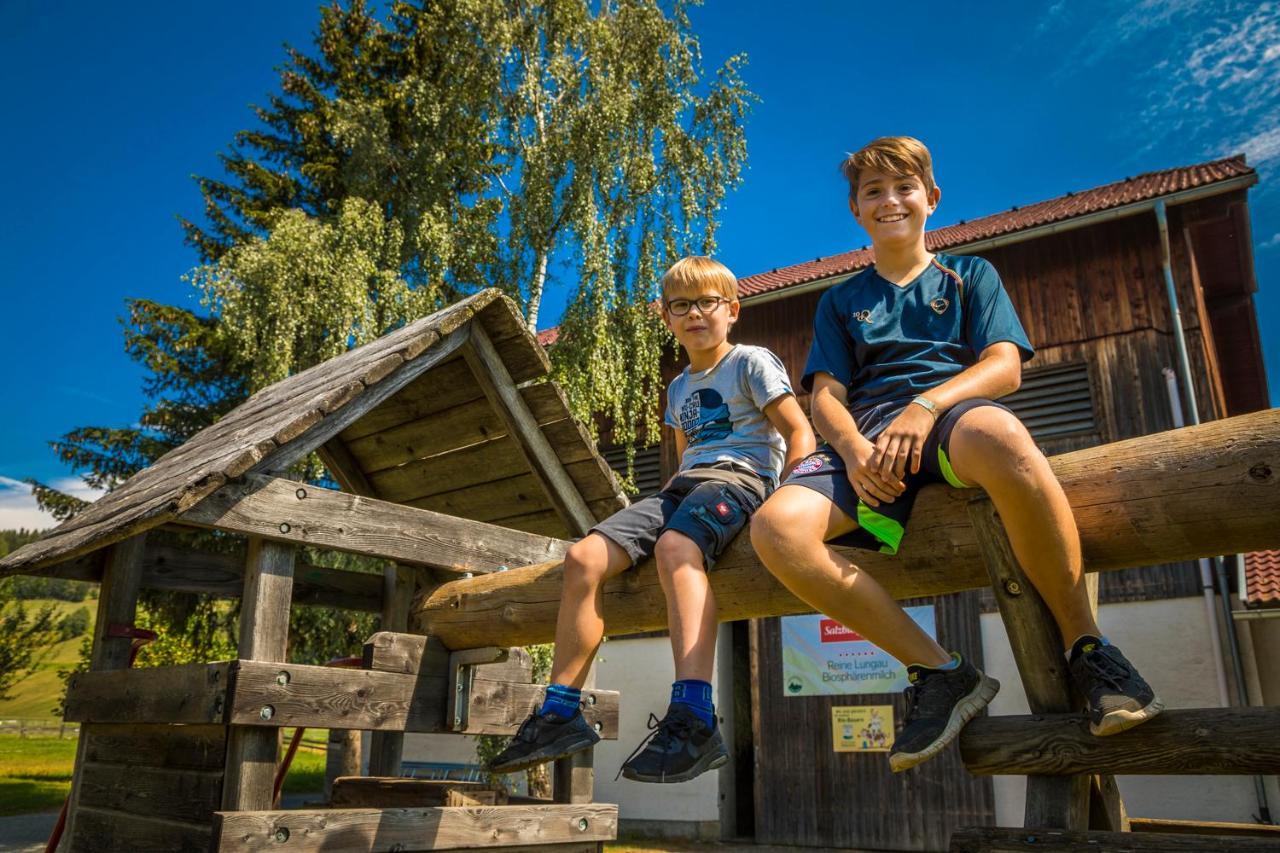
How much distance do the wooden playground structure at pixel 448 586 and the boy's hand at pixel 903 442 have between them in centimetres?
22

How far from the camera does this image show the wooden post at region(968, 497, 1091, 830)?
2475 mm

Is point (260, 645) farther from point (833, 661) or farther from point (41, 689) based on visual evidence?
point (41, 689)

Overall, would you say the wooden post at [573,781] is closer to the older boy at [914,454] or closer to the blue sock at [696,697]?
the blue sock at [696,697]

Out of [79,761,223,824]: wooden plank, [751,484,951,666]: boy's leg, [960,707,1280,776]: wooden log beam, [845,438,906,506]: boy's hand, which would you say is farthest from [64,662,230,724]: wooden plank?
[960,707,1280,776]: wooden log beam

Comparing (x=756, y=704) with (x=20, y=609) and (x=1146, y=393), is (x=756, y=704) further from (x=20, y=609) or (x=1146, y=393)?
(x=20, y=609)

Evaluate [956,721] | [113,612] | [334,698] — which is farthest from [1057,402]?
[113,612]

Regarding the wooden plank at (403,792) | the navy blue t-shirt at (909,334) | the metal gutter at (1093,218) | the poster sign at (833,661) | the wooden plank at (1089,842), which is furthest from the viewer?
the poster sign at (833,661)

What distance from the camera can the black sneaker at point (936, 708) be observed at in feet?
8.07

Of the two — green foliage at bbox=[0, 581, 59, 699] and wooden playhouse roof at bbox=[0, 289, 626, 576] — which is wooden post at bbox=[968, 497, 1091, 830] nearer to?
wooden playhouse roof at bbox=[0, 289, 626, 576]

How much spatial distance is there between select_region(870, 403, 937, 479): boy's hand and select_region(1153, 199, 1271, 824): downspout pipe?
10.2 meters

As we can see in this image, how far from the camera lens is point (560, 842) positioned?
4.55 meters

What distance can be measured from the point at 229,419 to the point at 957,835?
5179 mm

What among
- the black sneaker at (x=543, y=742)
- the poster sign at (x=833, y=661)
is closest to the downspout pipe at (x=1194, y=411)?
the poster sign at (x=833, y=661)

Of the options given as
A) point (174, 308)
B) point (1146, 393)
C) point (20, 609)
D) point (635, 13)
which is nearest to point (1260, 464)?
point (1146, 393)
